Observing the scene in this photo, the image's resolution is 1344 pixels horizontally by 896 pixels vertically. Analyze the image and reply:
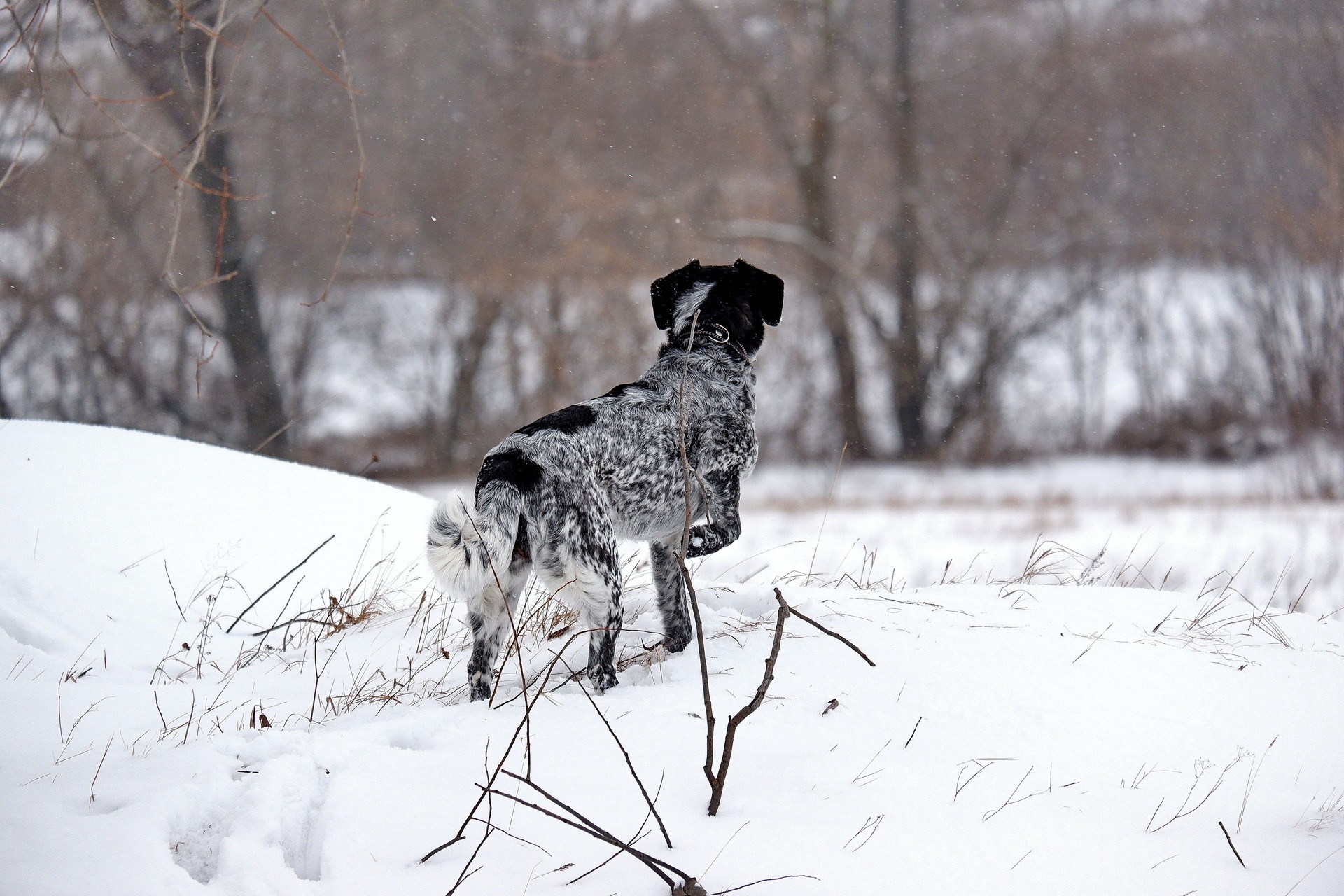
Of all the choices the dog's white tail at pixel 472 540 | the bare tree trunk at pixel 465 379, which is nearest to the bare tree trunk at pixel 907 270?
the bare tree trunk at pixel 465 379

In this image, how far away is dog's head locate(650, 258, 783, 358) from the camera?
3699 mm

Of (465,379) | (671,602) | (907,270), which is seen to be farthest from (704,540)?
(907,270)

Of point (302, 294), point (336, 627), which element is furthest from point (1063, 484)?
point (336, 627)

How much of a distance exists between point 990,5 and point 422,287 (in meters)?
11.5

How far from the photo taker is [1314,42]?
1146 centimetres

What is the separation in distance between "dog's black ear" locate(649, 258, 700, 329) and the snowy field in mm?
1123

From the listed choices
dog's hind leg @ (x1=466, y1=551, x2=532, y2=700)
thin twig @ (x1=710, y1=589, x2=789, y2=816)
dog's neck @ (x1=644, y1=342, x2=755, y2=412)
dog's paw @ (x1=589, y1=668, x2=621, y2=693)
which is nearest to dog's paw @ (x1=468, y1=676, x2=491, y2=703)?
dog's hind leg @ (x1=466, y1=551, x2=532, y2=700)

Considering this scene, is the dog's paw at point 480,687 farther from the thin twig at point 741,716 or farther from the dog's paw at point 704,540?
the thin twig at point 741,716

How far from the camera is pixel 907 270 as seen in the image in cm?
1725

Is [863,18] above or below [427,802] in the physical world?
above

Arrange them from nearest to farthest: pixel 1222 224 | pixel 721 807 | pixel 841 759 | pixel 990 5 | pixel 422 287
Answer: pixel 721 807 → pixel 841 759 → pixel 1222 224 → pixel 422 287 → pixel 990 5

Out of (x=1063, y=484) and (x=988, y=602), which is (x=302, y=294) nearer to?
(x=1063, y=484)

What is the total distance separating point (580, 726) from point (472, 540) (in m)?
0.61

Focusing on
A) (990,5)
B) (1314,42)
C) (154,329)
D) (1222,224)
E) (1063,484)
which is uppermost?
(990,5)
